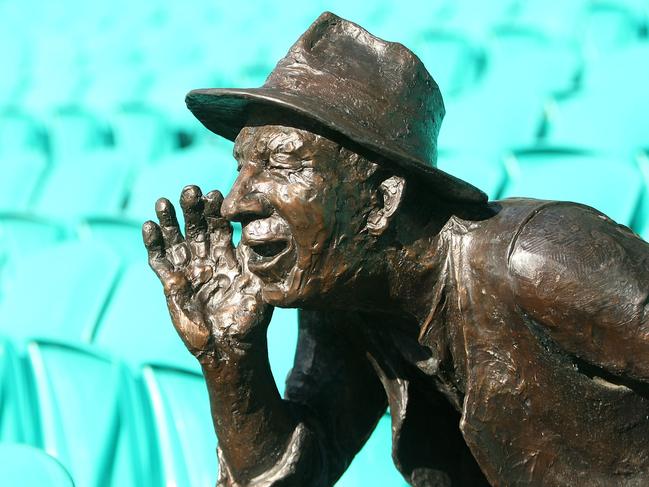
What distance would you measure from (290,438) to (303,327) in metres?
0.23

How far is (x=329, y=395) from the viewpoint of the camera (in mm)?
1896

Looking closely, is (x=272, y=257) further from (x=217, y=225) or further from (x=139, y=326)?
(x=139, y=326)

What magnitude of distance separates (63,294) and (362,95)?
198 centimetres

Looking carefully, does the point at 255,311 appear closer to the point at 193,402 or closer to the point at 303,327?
the point at 303,327

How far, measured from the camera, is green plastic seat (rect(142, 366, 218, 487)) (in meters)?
2.55

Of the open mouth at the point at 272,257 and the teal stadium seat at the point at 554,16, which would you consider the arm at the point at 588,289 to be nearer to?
the open mouth at the point at 272,257

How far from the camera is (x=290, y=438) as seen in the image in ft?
5.89

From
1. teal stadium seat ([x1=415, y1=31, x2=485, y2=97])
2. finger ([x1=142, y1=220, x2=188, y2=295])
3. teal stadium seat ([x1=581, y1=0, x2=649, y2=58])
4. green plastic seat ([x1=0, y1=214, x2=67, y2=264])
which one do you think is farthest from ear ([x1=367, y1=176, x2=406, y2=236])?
teal stadium seat ([x1=415, y1=31, x2=485, y2=97])

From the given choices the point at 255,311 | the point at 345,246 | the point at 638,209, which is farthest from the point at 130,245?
the point at 345,246

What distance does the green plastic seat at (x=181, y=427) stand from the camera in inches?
100

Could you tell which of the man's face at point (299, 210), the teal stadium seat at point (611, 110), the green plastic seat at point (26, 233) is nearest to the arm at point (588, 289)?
the man's face at point (299, 210)

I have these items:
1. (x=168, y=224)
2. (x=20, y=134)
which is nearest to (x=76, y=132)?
(x=20, y=134)

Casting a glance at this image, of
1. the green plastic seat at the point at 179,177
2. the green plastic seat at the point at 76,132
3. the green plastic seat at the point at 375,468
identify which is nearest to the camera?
the green plastic seat at the point at 375,468

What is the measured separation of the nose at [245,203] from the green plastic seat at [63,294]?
68.1 inches
